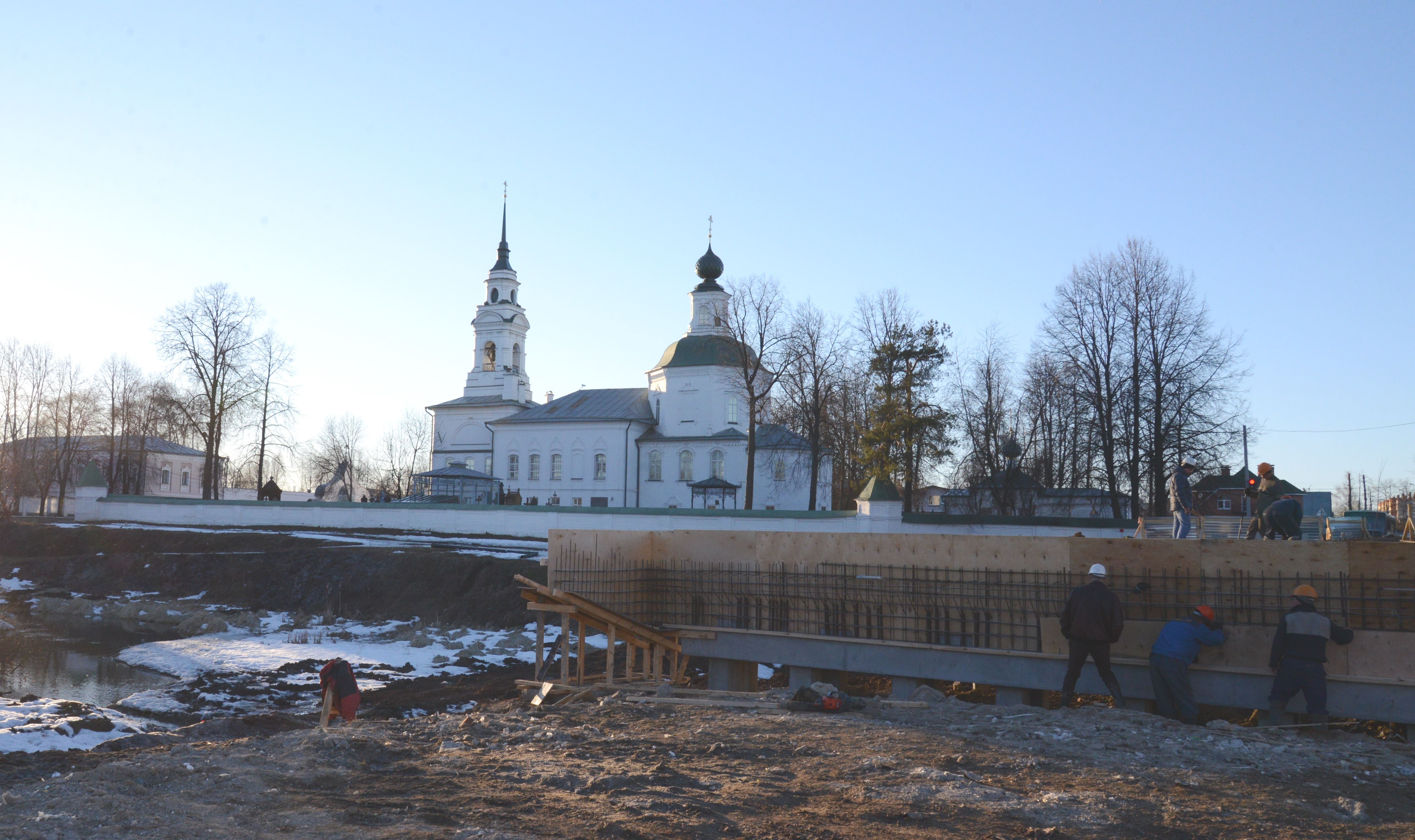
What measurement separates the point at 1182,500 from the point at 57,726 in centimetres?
1553

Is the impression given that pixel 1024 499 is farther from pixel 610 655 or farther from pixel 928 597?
pixel 610 655

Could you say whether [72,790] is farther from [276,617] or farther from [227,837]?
[276,617]

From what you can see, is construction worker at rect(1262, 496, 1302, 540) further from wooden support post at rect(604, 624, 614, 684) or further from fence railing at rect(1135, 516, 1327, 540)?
wooden support post at rect(604, 624, 614, 684)

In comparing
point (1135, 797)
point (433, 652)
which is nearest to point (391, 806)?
point (1135, 797)

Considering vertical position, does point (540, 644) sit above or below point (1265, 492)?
below

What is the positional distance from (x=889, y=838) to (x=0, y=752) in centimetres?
1001

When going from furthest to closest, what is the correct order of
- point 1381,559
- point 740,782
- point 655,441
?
point 655,441
point 1381,559
point 740,782

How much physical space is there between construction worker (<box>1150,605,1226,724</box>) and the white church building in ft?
116

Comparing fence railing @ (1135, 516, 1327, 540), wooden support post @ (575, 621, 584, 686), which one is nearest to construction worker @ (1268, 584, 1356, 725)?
fence railing @ (1135, 516, 1327, 540)

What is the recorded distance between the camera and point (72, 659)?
20.7 m

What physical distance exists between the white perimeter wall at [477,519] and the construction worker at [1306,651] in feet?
41.9

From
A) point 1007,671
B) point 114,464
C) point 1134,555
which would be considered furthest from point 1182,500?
point 114,464

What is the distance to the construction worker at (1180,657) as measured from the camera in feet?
33.7

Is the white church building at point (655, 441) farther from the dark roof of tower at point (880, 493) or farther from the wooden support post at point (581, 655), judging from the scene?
the wooden support post at point (581, 655)
